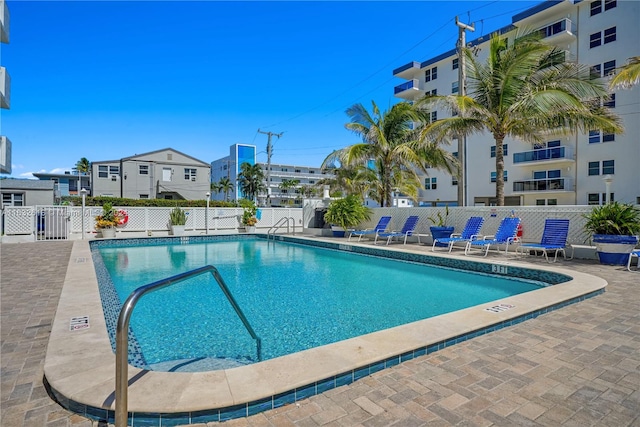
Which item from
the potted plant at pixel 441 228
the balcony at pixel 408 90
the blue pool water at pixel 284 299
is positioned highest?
the balcony at pixel 408 90

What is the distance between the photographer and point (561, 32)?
24.7 metres

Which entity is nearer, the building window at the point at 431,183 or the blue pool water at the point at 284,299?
the blue pool water at the point at 284,299

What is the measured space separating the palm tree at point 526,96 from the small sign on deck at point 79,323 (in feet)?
39.1

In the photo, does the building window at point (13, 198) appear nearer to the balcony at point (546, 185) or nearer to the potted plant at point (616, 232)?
the potted plant at point (616, 232)

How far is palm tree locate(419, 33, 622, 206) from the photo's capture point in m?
11.5

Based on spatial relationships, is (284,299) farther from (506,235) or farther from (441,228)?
(441,228)

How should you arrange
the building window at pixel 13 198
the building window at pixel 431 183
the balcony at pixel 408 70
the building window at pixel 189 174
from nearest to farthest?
the building window at pixel 13 198
the building window at pixel 431 183
the balcony at pixel 408 70
the building window at pixel 189 174

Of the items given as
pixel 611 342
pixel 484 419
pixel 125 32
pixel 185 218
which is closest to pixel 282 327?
pixel 484 419

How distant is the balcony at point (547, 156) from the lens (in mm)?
25641

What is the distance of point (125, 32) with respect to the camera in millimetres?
13297

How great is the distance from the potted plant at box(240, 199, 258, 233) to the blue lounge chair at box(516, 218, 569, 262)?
590 inches

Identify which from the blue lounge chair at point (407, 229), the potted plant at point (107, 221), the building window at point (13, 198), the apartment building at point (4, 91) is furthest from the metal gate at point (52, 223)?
the building window at point (13, 198)

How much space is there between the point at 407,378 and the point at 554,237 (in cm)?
866

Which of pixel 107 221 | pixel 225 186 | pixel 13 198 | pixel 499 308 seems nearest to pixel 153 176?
pixel 13 198
